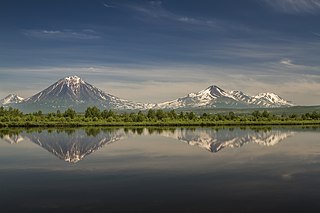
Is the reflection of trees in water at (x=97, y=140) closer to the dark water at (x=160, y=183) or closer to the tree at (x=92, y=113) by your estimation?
the dark water at (x=160, y=183)

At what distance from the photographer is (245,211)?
16.2 metres

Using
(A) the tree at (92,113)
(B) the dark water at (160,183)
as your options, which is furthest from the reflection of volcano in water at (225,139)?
(A) the tree at (92,113)

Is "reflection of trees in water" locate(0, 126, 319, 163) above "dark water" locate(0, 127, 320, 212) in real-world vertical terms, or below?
above

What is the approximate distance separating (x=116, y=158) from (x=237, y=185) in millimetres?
14807

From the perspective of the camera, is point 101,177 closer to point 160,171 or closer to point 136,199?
point 160,171

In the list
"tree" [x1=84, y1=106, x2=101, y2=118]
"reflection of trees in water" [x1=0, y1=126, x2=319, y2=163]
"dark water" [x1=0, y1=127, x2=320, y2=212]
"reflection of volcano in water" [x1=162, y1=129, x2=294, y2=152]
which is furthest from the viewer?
"tree" [x1=84, y1=106, x2=101, y2=118]

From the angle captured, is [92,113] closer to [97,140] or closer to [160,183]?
[97,140]

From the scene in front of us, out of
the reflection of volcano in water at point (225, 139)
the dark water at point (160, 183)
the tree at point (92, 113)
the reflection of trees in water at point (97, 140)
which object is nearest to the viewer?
the dark water at point (160, 183)

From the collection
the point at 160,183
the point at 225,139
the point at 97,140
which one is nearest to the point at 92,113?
the point at 97,140

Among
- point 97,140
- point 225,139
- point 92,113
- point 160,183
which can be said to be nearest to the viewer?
point 160,183

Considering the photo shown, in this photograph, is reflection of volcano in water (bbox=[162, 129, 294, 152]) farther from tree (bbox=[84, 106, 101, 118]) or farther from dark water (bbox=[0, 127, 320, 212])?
tree (bbox=[84, 106, 101, 118])

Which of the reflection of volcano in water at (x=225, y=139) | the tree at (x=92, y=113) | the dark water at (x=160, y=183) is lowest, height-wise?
the dark water at (x=160, y=183)

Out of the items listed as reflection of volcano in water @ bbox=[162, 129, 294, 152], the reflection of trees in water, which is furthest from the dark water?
reflection of volcano in water @ bbox=[162, 129, 294, 152]

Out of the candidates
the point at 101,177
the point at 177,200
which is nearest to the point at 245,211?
the point at 177,200
